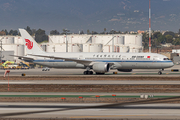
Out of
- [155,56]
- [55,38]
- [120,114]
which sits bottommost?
[120,114]

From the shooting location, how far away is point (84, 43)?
136250 millimetres

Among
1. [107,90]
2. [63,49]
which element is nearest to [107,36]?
[63,49]

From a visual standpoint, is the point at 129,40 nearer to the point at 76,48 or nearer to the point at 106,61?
the point at 76,48

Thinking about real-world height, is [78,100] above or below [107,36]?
below

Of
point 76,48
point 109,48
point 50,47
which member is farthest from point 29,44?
point 109,48

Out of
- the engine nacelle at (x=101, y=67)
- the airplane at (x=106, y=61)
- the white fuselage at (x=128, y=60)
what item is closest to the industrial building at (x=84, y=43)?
the airplane at (x=106, y=61)

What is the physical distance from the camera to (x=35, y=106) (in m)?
21.2

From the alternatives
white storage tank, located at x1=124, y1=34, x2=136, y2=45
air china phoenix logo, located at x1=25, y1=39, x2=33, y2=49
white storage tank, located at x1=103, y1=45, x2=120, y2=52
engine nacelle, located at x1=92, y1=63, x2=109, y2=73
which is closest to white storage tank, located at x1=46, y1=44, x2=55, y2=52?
white storage tank, located at x1=103, y1=45, x2=120, y2=52

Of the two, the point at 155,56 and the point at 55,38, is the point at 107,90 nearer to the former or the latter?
the point at 155,56

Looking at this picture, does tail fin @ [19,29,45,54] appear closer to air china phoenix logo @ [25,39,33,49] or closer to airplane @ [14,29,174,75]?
air china phoenix logo @ [25,39,33,49]

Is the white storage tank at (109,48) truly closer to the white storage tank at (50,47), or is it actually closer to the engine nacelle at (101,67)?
the white storage tank at (50,47)

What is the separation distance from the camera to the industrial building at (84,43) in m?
133

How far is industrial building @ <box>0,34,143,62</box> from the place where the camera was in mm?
133000

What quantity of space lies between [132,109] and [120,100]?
12.8 feet
